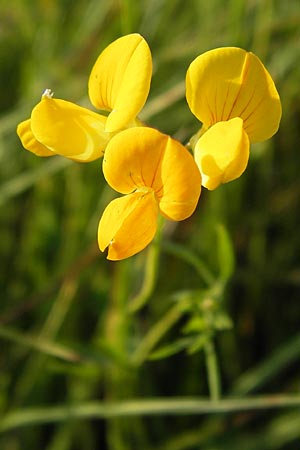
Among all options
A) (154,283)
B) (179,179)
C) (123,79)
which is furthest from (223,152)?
(154,283)

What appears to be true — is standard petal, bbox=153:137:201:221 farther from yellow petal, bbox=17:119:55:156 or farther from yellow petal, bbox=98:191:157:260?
yellow petal, bbox=17:119:55:156

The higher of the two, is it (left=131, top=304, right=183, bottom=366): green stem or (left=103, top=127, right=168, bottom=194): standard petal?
(left=103, top=127, right=168, bottom=194): standard petal

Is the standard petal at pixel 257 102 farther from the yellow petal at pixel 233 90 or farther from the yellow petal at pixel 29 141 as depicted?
the yellow petal at pixel 29 141

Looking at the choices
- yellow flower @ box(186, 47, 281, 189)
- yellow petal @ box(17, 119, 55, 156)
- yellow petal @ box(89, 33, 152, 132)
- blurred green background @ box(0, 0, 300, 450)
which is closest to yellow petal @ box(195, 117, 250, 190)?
yellow flower @ box(186, 47, 281, 189)

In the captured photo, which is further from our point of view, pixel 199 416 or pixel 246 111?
pixel 199 416

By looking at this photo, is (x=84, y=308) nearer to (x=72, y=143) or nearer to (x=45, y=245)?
(x=45, y=245)

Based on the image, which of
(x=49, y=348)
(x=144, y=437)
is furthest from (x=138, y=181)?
(x=144, y=437)
